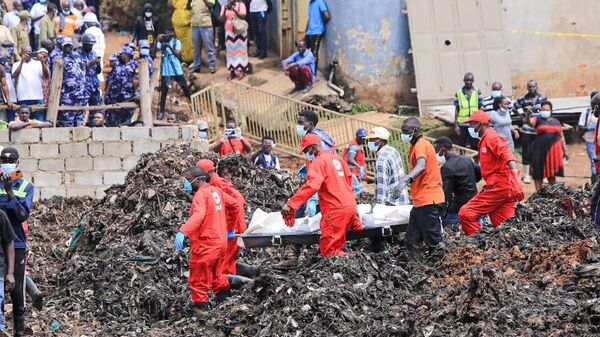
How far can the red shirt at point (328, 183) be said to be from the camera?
1321cm

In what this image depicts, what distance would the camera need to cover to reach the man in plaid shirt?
14.6 metres

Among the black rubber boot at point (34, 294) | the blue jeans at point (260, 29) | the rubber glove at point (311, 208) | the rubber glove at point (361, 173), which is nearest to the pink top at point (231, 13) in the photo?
the blue jeans at point (260, 29)

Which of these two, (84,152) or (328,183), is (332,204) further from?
(84,152)

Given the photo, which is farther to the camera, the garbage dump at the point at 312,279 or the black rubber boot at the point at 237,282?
the black rubber boot at the point at 237,282

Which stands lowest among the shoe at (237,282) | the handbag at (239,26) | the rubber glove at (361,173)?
the shoe at (237,282)

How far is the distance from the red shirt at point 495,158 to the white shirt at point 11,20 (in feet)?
37.1

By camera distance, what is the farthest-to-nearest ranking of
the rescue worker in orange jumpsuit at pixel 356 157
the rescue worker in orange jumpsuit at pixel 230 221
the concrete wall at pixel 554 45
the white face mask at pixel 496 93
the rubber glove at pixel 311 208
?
1. the concrete wall at pixel 554 45
2. the white face mask at pixel 496 93
3. the rescue worker in orange jumpsuit at pixel 356 157
4. the rubber glove at pixel 311 208
5. the rescue worker in orange jumpsuit at pixel 230 221

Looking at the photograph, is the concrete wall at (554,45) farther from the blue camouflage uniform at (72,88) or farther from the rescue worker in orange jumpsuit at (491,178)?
the rescue worker in orange jumpsuit at (491,178)

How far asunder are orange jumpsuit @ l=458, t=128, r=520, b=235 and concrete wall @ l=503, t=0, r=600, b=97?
9.95m

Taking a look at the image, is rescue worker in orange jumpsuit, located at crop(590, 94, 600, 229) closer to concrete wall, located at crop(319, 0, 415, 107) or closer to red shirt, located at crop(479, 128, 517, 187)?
red shirt, located at crop(479, 128, 517, 187)

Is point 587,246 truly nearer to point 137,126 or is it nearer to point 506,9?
point 137,126

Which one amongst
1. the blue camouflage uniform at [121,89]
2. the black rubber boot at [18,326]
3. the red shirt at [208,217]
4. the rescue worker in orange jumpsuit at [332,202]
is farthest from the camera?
the blue camouflage uniform at [121,89]

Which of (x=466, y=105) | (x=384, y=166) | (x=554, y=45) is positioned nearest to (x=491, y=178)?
(x=384, y=166)

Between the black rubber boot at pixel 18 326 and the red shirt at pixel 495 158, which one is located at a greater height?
the red shirt at pixel 495 158
